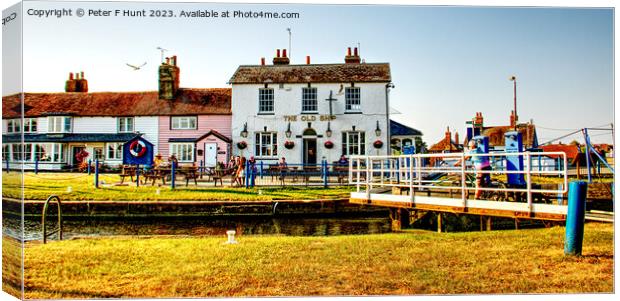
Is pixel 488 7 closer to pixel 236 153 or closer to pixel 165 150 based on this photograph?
pixel 236 153

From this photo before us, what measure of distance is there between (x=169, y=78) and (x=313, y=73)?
2.16m

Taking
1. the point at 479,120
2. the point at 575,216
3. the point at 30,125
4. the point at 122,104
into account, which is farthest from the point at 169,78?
the point at 575,216

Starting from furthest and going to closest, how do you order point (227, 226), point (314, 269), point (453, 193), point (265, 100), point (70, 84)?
1. point (227, 226)
2. point (453, 193)
3. point (265, 100)
4. point (70, 84)
5. point (314, 269)

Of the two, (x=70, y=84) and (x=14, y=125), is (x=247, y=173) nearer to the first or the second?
(x=70, y=84)

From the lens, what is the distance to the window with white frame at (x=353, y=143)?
302 inches

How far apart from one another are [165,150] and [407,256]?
3.96 meters

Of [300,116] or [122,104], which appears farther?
[300,116]

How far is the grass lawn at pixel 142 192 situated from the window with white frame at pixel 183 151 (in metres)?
0.71

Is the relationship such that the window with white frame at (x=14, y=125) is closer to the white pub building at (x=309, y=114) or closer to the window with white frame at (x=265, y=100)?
the white pub building at (x=309, y=114)

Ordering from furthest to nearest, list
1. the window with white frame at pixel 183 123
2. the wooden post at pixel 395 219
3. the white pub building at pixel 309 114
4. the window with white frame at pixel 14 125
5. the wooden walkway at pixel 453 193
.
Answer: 1. the wooden post at pixel 395 219
2. the window with white frame at pixel 183 123
3. the white pub building at pixel 309 114
4. the wooden walkway at pixel 453 193
5. the window with white frame at pixel 14 125

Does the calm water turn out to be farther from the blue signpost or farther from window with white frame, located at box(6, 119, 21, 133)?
window with white frame, located at box(6, 119, 21, 133)

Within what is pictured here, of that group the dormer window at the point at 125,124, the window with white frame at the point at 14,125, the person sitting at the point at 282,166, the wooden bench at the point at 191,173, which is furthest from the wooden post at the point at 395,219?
the window with white frame at the point at 14,125

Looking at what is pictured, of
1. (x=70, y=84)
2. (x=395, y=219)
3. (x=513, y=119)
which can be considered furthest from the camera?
(x=395, y=219)

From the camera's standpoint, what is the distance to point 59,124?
681cm
